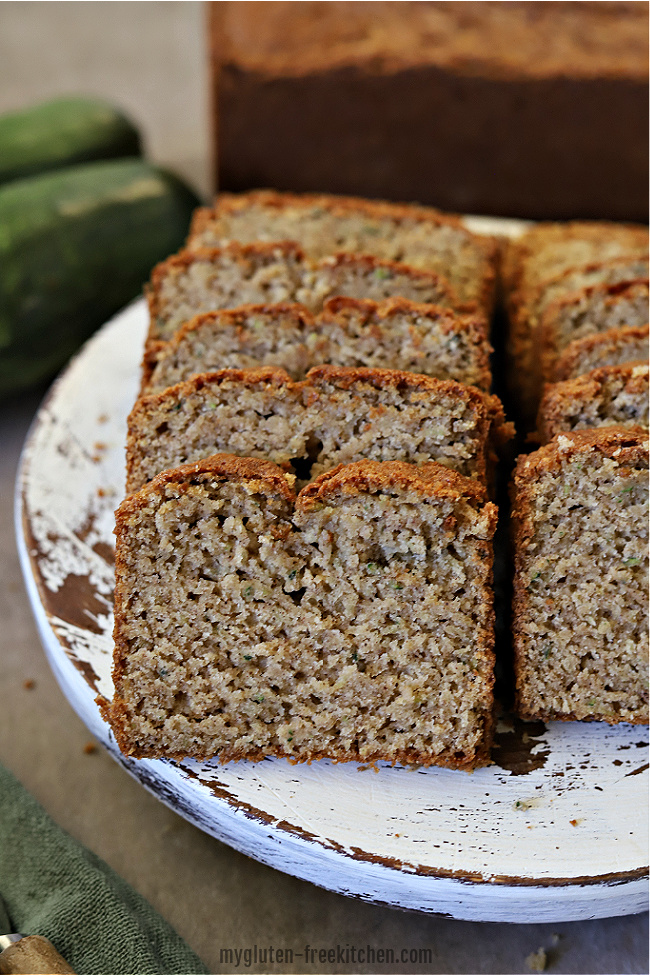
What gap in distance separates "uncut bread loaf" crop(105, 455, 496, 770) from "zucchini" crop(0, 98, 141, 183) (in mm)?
2903

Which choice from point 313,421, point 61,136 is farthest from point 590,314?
point 61,136

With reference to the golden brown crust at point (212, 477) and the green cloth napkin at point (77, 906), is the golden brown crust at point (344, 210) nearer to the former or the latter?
the golden brown crust at point (212, 477)

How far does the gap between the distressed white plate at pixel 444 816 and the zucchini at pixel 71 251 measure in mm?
1654

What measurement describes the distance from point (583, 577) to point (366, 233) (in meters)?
1.67

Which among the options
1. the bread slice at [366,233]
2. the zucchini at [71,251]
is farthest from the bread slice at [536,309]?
the zucchini at [71,251]

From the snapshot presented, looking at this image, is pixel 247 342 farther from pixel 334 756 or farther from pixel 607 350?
pixel 334 756

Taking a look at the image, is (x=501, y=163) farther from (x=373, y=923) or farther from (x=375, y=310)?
(x=373, y=923)

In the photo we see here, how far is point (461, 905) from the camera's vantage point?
2.38 m

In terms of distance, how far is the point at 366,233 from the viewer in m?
3.59

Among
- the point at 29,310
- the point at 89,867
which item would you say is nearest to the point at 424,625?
the point at 89,867

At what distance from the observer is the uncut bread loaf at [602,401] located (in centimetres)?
265

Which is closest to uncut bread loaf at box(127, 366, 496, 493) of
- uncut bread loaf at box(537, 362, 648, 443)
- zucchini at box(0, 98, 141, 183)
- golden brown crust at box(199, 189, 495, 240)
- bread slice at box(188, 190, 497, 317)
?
uncut bread loaf at box(537, 362, 648, 443)

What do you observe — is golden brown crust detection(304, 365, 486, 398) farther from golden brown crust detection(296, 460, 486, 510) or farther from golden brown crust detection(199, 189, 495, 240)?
golden brown crust detection(199, 189, 495, 240)

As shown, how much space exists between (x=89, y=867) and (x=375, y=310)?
69.0 inches
